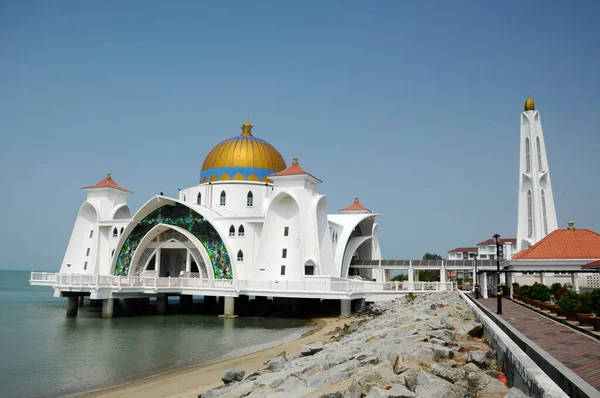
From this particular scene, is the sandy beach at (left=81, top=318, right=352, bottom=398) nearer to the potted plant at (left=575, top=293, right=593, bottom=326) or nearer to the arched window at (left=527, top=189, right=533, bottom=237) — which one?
the potted plant at (left=575, top=293, right=593, bottom=326)

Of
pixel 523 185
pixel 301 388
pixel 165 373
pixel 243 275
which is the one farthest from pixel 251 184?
pixel 301 388

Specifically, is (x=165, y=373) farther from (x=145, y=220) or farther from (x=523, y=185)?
(x=523, y=185)

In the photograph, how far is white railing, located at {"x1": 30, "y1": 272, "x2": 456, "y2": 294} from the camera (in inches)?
1099

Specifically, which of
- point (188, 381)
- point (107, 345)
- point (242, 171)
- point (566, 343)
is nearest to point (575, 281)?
point (566, 343)

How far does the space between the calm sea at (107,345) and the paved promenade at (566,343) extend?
9.72m

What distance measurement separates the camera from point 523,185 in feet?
114

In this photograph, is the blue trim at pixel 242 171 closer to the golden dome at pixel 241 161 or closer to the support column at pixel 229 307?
the golden dome at pixel 241 161

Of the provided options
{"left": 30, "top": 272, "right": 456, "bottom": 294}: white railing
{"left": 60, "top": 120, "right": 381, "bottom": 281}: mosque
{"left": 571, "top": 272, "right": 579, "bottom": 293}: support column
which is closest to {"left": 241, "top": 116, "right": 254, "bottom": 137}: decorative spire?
{"left": 60, "top": 120, "right": 381, "bottom": 281}: mosque

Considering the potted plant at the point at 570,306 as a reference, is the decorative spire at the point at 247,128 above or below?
above

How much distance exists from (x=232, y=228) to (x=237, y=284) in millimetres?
5119

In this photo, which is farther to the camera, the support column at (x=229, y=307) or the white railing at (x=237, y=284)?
the support column at (x=229, y=307)

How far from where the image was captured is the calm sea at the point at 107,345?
14.1 metres

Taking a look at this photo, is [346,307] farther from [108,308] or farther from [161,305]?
[108,308]

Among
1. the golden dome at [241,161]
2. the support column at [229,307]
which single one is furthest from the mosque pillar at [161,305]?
the golden dome at [241,161]
